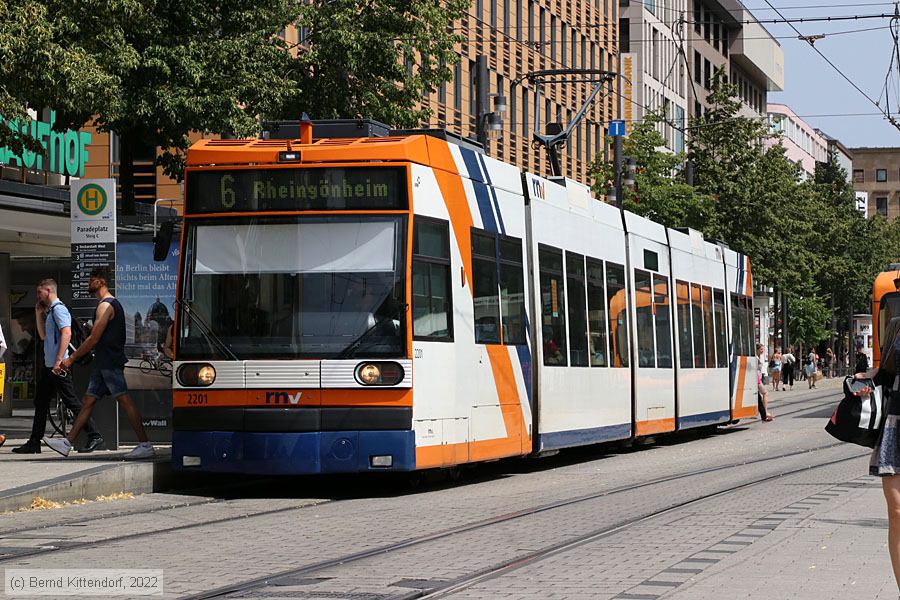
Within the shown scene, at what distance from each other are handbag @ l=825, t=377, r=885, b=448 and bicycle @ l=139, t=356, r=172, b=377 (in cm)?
1269

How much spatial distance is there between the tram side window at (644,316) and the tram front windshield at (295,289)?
8.10 meters

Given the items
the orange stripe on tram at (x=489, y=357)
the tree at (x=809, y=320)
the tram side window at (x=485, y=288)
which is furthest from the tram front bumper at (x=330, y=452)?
the tree at (x=809, y=320)

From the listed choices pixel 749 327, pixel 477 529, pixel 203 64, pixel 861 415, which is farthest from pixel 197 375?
pixel 749 327

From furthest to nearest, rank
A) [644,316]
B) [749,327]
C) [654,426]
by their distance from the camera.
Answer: [749,327]
[654,426]
[644,316]

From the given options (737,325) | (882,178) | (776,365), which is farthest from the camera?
(882,178)

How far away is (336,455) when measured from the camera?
1414 centimetres

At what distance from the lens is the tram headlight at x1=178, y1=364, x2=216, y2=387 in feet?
47.5

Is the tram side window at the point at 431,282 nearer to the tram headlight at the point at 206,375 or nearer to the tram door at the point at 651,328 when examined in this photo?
the tram headlight at the point at 206,375

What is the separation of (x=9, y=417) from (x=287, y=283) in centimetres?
1713

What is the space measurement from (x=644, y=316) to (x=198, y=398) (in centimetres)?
909

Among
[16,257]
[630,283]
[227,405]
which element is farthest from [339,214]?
[16,257]

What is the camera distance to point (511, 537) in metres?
11.2

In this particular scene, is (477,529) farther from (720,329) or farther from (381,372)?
(720,329)

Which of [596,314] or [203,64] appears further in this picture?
[203,64]
